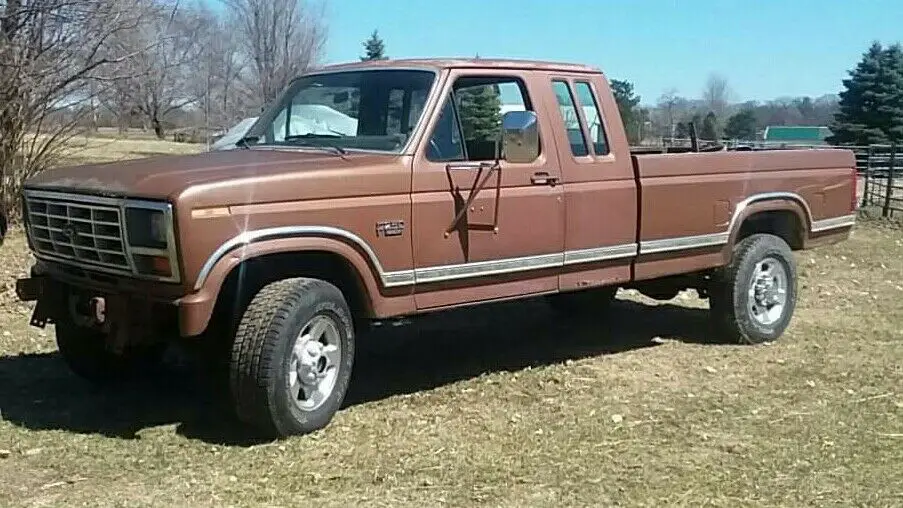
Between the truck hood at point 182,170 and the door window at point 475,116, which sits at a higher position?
the door window at point 475,116

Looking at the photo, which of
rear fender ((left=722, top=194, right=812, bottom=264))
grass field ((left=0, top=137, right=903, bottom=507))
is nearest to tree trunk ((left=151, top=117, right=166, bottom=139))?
grass field ((left=0, top=137, right=903, bottom=507))

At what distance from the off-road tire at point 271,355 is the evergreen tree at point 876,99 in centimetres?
3334

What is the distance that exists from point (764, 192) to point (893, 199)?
11497 millimetres

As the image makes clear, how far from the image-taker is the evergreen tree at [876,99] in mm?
35500

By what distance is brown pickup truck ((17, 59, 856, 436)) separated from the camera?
17.0 feet

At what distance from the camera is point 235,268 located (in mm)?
5254

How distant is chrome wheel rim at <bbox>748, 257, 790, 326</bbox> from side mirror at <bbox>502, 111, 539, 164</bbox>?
9.18 ft

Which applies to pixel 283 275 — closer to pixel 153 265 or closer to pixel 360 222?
pixel 360 222

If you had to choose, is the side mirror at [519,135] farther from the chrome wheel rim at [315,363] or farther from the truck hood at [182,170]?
the chrome wheel rim at [315,363]

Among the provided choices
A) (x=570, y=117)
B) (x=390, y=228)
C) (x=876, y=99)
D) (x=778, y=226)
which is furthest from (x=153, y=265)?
(x=876, y=99)

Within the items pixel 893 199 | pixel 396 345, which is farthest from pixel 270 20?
pixel 396 345

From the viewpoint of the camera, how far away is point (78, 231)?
5480mm

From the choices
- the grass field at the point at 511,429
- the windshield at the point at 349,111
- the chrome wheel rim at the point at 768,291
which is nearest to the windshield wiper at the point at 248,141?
the windshield at the point at 349,111

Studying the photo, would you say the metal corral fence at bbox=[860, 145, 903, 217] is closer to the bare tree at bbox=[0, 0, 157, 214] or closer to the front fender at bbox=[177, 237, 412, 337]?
the bare tree at bbox=[0, 0, 157, 214]
